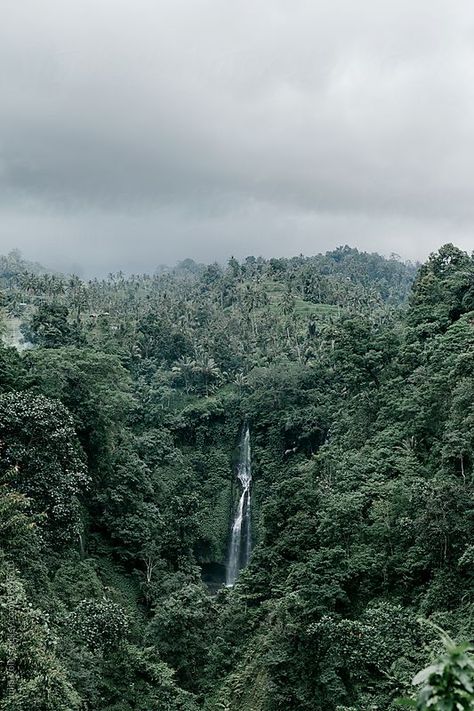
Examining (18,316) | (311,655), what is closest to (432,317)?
(311,655)

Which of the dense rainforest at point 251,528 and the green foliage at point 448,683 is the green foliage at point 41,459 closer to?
the dense rainforest at point 251,528

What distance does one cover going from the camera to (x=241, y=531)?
132ft

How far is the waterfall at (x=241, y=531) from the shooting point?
38.9m

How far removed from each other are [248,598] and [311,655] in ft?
28.5

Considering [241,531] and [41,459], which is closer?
[41,459]

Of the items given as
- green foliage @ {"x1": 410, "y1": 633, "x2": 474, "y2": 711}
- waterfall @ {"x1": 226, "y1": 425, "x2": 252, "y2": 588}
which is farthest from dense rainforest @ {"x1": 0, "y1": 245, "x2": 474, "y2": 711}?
waterfall @ {"x1": 226, "y1": 425, "x2": 252, "y2": 588}

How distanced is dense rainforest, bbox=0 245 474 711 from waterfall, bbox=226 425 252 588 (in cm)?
59

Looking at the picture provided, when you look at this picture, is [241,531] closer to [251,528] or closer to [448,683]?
[251,528]

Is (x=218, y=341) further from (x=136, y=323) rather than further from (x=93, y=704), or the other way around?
(x=93, y=704)

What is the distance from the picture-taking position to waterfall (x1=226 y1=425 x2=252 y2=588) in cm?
3888

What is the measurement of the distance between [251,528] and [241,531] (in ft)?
2.35

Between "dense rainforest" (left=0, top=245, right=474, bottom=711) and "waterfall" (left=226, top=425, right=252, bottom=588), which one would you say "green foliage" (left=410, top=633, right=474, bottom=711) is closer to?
"dense rainforest" (left=0, top=245, right=474, bottom=711)

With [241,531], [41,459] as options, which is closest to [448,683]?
[41,459]

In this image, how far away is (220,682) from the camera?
18.7 meters
